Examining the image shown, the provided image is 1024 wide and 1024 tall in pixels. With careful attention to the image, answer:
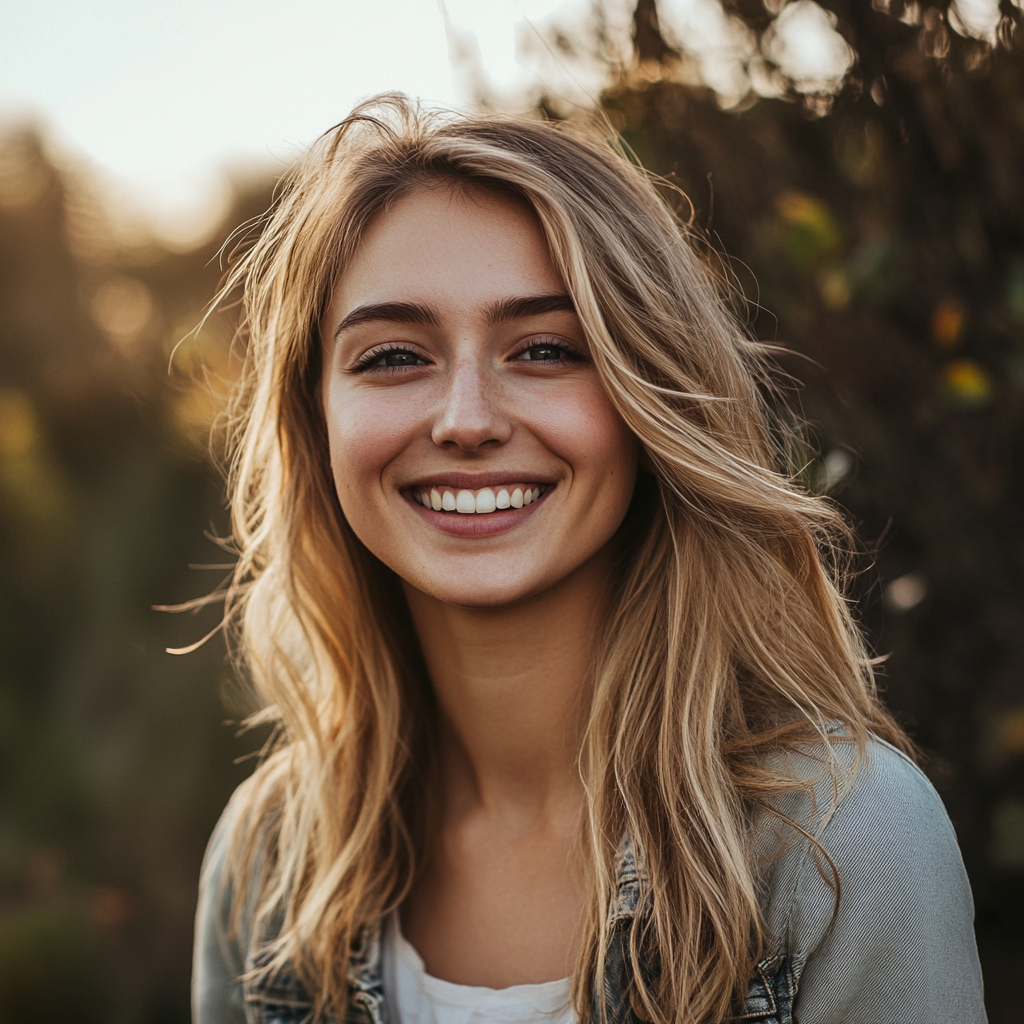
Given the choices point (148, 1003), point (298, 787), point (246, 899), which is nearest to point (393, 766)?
point (298, 787)

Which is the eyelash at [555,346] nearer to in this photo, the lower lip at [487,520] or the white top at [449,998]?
the lower lip at [487,520]

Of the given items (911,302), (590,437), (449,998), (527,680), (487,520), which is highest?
(911,302)

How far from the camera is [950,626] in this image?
206 cm

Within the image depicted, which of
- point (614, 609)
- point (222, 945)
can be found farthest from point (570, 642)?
point (222, 945)

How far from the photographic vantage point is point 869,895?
136 cm

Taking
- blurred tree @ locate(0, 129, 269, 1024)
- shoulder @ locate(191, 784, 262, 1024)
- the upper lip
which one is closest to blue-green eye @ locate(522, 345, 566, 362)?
the upper lip

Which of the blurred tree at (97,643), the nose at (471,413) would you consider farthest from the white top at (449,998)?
the blurred tree at (97,643)

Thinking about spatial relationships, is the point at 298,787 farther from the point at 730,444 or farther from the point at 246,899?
the point at 730,444

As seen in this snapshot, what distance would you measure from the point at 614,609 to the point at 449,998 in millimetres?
770

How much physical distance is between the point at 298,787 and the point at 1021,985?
1858 millimetres

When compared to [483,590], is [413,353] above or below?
above

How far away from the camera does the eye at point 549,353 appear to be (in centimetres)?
161

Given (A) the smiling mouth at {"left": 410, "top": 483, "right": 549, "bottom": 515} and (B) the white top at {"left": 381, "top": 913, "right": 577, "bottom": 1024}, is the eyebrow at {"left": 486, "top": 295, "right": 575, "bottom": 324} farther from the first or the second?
(B) the white top at {"left": 381, "top": 913, "right": 577, "bottom": 1024}

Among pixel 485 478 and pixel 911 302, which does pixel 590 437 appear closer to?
pixel 485 478
